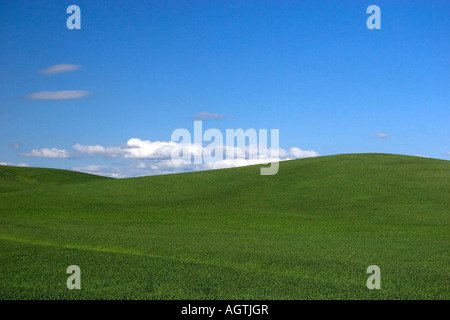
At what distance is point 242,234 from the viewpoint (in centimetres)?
2031

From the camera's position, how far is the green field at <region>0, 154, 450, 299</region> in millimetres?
9859

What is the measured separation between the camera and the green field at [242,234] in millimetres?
9859

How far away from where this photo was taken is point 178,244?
53.4ft

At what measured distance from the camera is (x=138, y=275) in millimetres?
10633

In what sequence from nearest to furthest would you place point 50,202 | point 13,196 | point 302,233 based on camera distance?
point 302,233 → point 50,202 → point 13,196

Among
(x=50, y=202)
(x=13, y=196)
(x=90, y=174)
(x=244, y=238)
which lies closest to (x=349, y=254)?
(x=244, y=238)

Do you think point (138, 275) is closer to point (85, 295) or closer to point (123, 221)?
point (85, 295)

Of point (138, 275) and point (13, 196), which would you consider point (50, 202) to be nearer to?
point (13, 196)

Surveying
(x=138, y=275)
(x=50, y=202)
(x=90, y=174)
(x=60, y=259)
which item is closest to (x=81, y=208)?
(x=50, y=202)

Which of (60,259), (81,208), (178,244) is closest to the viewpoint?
(60,259)

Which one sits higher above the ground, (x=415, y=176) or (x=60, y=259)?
(x=415, y=176)

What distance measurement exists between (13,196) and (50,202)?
431 centimetres

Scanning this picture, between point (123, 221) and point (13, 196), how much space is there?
15.2 metres

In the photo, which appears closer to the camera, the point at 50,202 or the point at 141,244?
the point at 141,244
